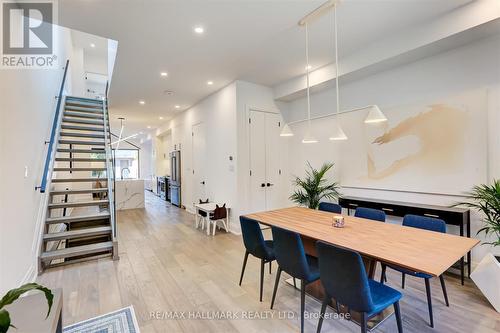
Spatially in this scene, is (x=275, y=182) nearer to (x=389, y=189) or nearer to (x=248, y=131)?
(x=248, y=131)

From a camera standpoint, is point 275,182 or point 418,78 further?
point 275,182

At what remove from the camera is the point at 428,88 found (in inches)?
131

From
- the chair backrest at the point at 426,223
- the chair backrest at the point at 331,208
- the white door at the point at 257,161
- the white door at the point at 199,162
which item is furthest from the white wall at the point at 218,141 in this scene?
the chair backrest at the point at 426,223

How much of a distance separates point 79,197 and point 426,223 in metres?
7.96

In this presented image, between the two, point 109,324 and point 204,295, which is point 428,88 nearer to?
point 204,295

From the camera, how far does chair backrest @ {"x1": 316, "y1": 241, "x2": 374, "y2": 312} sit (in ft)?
5.21

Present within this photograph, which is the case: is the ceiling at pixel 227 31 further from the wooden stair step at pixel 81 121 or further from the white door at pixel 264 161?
the wooden stair step at pixel 81 121

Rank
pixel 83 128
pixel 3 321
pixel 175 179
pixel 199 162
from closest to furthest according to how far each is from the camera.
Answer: pixel 3 321
pixel 83 128
pixel 199 162
pixel 175 179

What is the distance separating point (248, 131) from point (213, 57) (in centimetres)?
164

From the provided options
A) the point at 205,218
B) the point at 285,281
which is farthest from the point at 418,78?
the point at 205,218

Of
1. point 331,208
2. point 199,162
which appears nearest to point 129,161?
point 199,162

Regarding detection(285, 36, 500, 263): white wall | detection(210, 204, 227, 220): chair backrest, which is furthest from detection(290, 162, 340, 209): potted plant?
detection(210, 204, 227, 220): chair backrest

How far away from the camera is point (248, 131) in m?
4.97

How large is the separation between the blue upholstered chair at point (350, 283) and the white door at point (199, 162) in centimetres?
469
